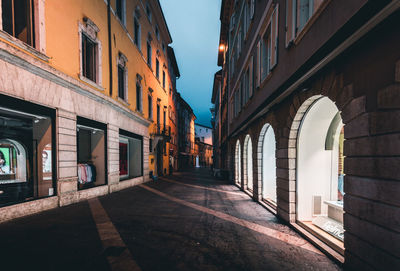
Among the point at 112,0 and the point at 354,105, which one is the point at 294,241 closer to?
the point at 354,105

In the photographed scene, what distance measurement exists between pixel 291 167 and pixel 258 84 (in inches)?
171

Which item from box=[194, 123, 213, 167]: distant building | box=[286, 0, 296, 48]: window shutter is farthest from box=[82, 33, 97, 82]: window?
box=[194, 123, 213, 167]: distant building

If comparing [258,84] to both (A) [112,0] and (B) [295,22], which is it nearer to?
(B) [295,22]

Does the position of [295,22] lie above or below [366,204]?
above

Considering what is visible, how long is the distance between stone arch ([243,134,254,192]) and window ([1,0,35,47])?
34.9 ft

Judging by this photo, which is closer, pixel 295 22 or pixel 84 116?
pixel 295 22

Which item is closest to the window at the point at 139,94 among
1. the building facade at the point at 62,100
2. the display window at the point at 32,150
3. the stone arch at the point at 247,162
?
the building facade at the point at 62,100

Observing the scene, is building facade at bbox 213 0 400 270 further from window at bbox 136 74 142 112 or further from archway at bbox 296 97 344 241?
window at bbox 136 74 142 112

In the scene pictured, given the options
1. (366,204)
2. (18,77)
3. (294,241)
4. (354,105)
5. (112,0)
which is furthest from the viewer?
(112,0)

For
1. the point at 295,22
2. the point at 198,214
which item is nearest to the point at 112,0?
the point at 295,22

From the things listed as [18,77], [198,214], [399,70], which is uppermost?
[18,77]

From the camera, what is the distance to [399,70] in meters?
2.51

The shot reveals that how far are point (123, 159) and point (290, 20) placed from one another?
12171mm

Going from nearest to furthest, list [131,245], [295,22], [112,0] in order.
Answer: [131,245] → [295,22] → [112,0]
